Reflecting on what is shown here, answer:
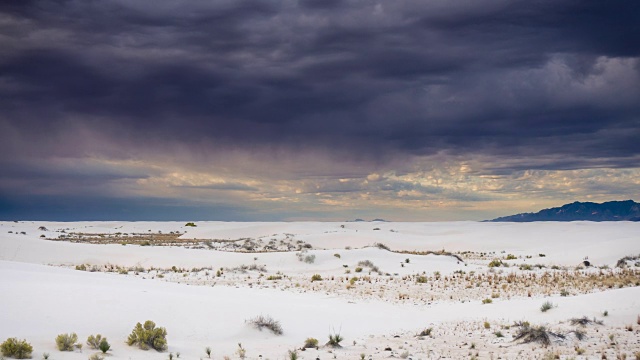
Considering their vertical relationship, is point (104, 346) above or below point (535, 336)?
above

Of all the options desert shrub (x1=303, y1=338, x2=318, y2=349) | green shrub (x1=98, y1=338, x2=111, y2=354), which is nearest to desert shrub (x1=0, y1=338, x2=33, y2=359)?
green shrub (x1=98, y1=338, x2=111, y2=354)

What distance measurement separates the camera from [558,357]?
1348cm

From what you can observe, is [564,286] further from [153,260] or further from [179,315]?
[153,260]

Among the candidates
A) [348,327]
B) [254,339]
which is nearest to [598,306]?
[348,327]

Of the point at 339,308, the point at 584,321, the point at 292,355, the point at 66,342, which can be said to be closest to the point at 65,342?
the point at 66,342

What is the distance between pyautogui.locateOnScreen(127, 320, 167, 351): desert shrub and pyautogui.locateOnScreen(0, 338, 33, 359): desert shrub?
2.46 m

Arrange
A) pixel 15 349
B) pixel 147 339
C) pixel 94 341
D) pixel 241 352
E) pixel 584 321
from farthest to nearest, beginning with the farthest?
1. pixel 584 321
2. pixel 241 352
3. pixel 147 339
4. pixel 94 341
5. pixel 15 349

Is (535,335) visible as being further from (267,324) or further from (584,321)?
(267,324)

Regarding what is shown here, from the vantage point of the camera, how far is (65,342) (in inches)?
476

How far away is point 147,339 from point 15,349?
287 centimetres

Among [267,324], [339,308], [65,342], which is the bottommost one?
[339,308]

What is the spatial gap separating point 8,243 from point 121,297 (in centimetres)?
3563

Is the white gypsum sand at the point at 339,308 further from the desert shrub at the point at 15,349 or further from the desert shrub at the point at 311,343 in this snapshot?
the desert shrub at the point at 15,349

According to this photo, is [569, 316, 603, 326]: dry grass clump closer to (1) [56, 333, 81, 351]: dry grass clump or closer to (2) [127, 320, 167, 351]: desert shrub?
(2) [127, 320, 167, 351]: desert shrub
